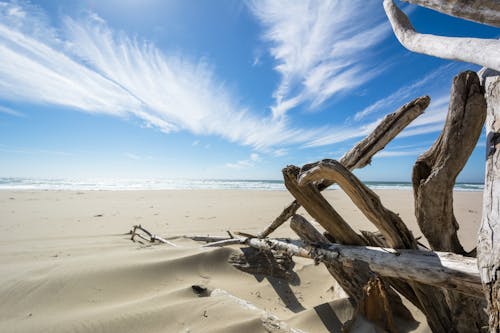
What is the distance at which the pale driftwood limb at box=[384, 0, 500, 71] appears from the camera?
4.47ft

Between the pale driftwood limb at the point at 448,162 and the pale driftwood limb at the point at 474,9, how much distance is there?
51 cm

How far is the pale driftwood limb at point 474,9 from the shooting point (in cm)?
139

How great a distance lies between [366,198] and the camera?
2088mm

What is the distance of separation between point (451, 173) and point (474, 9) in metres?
1.17

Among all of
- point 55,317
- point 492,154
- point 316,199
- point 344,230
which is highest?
point 492,154

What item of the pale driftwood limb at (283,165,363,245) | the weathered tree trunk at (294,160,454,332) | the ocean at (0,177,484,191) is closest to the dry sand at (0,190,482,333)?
the weathered tree trunk at (294,160,454,332)

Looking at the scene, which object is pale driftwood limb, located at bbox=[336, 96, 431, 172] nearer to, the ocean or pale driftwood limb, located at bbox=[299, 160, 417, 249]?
pale driftwood limb, located at bbox=[299, 160, 417, 249]

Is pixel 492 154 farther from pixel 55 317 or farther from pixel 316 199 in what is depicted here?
pixel 55 317

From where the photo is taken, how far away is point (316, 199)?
255 cm

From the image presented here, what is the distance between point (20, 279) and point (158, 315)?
2098mm

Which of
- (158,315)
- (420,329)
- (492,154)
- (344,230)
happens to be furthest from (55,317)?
(492,154)

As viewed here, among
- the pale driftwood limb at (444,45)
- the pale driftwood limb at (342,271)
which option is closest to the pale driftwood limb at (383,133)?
the pale driftwood limb at (444,45)

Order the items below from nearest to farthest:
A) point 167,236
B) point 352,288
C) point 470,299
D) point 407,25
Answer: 1. point 470,299
2. point 407,25
3. point 352,288
4. point 167,236

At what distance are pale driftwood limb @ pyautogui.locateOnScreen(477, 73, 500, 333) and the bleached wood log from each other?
16.8 inches
